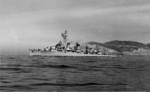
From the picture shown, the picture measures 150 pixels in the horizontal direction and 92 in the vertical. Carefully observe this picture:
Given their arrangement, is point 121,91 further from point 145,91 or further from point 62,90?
point 62,90

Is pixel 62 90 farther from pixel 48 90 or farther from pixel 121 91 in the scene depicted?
pixel 121 91

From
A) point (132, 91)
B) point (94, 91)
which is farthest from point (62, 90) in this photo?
point (132, 91)

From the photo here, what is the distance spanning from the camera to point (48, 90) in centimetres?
2009

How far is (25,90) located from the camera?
1988 cm

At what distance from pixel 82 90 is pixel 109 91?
2034mm

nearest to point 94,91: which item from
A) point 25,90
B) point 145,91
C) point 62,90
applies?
point 62,90

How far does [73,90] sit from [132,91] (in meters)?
4.49

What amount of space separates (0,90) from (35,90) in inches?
97.7

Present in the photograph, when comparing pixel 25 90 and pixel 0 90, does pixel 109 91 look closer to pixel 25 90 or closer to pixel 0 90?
pixel 25 90

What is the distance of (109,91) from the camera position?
20250 mm

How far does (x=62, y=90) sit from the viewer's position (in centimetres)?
2030

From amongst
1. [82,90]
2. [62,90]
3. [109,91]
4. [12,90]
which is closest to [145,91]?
[109,91]

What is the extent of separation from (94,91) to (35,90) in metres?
4.37

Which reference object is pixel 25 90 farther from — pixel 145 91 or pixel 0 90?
pixel 145 91
